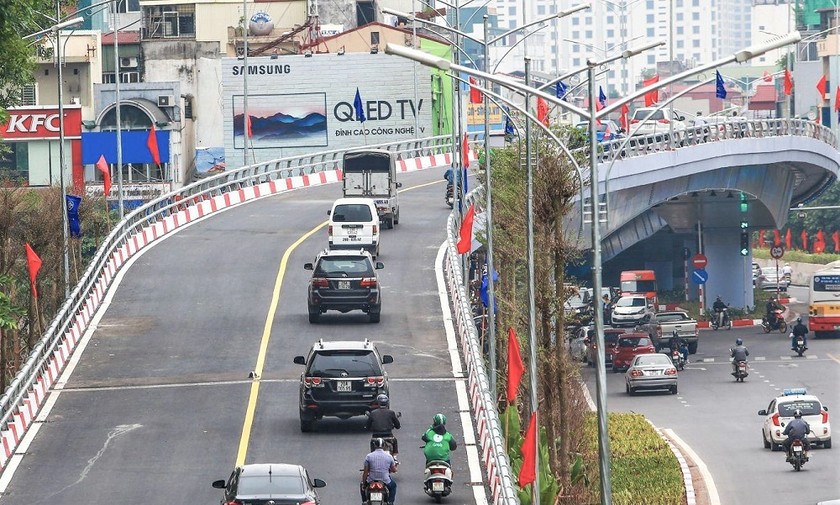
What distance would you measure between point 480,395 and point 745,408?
22.7 metres

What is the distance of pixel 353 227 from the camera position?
177 ft

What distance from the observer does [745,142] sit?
7694cm

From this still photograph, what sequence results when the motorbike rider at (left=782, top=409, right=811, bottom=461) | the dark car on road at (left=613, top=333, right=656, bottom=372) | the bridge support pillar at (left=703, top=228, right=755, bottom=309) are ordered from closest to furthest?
the motorbike rider at (left=782, top=409, right=811, bottom=461) → the dark car on road at (left=613, top=333, right=656, bottom=372) → the bridge support pillar at (left=703, top=228, right=755, bottom=309)

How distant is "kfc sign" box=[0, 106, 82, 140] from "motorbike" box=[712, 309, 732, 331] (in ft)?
108

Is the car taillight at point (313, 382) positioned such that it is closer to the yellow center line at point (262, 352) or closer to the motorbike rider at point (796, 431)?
the yellow center line at point (262, 352)

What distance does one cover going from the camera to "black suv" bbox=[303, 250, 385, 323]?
142ft

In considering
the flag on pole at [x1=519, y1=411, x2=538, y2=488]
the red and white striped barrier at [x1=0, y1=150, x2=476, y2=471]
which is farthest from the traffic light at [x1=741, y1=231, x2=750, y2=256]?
the flag on pole at [x1=519, y1=411, x2=538, y2=488]

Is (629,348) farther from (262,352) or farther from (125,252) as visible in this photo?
(262,352)

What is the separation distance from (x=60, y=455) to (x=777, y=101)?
144052 millimetres

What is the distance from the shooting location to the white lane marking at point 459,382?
29.5 m

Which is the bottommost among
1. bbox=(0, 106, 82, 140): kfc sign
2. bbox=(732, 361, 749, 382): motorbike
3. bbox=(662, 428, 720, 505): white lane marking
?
bbox=(662, 428, 720, 505): white lane marking

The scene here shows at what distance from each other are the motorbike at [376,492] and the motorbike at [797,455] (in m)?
16.8

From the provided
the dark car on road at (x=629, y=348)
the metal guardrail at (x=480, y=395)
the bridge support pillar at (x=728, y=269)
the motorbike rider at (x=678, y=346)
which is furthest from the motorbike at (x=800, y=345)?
the bridge support pillar at (x=728, y=269)

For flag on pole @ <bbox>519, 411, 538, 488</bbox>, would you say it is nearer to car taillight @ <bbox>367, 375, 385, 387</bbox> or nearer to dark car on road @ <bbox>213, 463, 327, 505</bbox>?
dark car on road @ <bbox>213, 463, 327, 505</bbox>
